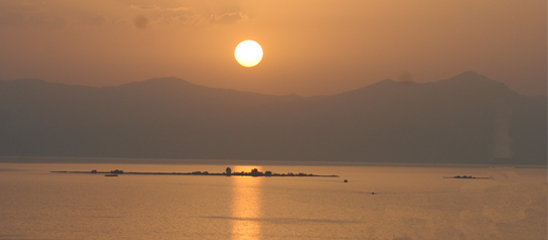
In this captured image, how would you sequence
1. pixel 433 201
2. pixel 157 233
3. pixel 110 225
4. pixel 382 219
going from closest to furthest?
pixel 157 233, pixel 110 225, pixel 382 219, pixel 433 201

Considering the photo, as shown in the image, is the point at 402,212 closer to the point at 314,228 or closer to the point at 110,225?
the point at 314,228

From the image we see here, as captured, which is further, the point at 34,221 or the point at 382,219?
the point at 382,219

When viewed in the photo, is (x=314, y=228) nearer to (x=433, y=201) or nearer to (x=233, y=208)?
(x=233, y=208)

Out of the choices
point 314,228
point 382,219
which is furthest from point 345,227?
point 382,219

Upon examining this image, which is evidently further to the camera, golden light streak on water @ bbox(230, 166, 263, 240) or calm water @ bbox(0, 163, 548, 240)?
calm water @ bbox(0, 163, 548, 240)

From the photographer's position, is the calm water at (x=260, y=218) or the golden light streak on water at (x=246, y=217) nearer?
the golden light streak on water at (x=246, y=217)

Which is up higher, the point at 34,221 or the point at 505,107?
the point at 505,107

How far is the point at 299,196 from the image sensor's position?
79000 millimetres

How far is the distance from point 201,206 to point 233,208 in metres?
3.76

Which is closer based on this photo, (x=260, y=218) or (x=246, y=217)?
(x=260, y=218)

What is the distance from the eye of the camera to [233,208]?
61031mm

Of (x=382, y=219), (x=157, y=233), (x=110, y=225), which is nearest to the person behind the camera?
(x=157, y=233)

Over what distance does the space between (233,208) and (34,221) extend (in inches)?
789

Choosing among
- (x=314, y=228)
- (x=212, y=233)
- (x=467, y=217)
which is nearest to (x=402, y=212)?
(x=467, y=217)
